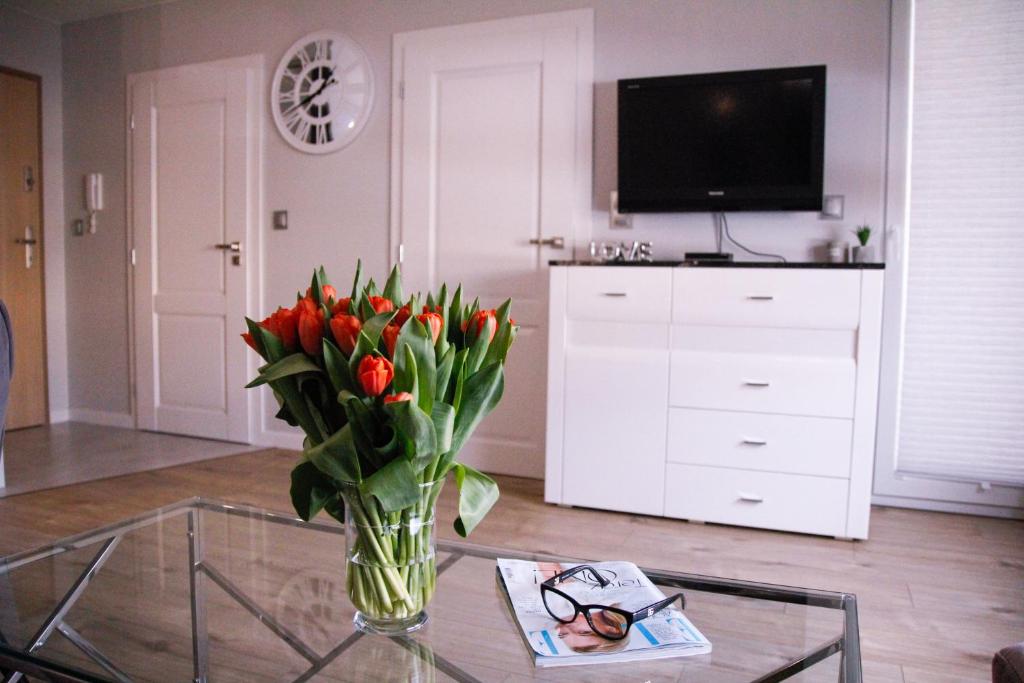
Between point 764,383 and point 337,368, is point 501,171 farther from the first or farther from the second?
point 337,368

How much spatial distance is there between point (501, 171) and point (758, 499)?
6.09 feet

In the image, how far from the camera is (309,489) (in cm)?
99

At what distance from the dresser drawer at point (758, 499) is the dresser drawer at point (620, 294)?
0.60 m

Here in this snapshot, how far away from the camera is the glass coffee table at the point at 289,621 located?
0.97m

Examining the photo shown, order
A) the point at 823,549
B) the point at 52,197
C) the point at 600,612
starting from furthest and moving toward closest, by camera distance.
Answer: the point at 52,197
the point at 823,549
the point at 600,612

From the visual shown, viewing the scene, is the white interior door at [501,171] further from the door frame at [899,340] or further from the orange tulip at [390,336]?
the orange tulip at [390,336]

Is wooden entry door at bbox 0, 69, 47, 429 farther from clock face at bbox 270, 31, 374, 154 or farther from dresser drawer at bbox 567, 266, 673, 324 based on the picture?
dresser drawer at bbox 567, 266, 673, 324

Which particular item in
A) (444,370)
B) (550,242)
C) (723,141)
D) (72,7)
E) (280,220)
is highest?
(72,7)

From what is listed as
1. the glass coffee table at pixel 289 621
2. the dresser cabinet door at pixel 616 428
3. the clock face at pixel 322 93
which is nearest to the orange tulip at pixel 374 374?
the glass coffee table at pixel 289 621

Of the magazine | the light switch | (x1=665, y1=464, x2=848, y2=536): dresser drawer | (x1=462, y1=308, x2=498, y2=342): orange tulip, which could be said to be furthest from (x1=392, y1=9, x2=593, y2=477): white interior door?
(x1=462, y1=308, x2=498, y2=342): orange tulip

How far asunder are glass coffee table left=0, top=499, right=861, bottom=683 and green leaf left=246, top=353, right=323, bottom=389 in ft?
1.26

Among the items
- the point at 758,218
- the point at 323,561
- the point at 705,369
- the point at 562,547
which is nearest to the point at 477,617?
the point at 323,561

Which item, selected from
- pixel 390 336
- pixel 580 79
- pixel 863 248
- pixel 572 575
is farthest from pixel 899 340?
pixel 390 336

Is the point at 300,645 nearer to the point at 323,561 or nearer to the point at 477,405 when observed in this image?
the point at 323,561
